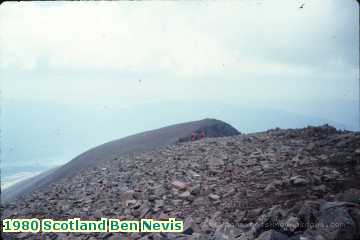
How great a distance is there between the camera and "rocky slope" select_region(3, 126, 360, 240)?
548 cm

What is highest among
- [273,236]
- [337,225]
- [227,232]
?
[337,225]

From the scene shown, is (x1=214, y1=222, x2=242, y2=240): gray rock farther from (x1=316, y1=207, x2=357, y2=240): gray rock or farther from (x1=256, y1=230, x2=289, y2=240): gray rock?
(x1=316, y1=207, x2=357, y2=240): gray rock

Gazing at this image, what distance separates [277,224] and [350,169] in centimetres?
408

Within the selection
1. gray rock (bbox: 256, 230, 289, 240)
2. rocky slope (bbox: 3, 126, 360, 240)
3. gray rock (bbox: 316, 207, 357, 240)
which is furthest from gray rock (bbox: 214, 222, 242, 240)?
gray rock (bbox: 316, 207, 357, 240)

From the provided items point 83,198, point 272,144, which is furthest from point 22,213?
point 272,144

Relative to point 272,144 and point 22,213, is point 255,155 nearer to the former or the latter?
point 272,144

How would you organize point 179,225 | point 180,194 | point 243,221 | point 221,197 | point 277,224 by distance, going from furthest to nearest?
1. point 180,194
2. point 221,197
3. point 179,225
4. point 243,221
5. point 277,224

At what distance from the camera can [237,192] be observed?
324 inches

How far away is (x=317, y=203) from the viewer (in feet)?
19.1

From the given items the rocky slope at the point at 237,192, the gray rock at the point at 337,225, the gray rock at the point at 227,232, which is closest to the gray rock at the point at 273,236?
the rocky slope at the point at 237,192

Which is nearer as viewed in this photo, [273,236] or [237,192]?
[273,236]

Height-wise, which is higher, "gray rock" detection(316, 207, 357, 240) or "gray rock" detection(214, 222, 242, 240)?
"gray rock" detection(316, 207, 357, 240)

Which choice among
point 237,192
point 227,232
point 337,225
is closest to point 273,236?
point 337,225

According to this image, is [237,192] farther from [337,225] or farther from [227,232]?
[337,225]
